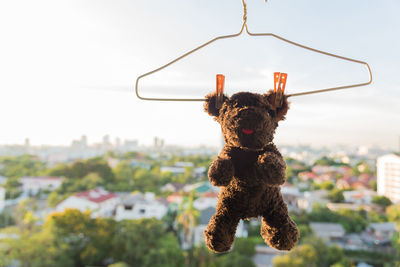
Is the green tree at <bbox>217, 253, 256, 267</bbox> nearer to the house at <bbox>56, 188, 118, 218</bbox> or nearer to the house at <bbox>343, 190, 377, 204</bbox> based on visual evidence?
the house at <bbox>56, 188, 118, 218</bbox>

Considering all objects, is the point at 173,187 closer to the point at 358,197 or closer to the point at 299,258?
the point at 299,258

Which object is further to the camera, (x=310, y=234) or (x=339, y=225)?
(x=339, y=225)

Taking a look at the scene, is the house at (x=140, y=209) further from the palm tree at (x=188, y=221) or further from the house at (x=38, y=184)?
the house at (x=38, y=184)

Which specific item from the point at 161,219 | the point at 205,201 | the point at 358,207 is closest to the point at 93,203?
the point at 161,219

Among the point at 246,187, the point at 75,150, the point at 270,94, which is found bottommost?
the point at 75,150

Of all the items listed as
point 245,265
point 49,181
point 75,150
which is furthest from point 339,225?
point 75,150

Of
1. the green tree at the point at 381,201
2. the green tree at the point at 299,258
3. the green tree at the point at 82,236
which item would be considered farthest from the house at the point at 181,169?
the green tree at the point at 381,201

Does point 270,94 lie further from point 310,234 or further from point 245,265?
point 310,234
